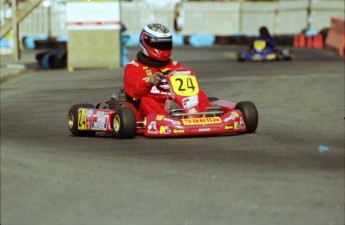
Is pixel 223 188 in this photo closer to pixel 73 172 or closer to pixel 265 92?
pixel 73 172

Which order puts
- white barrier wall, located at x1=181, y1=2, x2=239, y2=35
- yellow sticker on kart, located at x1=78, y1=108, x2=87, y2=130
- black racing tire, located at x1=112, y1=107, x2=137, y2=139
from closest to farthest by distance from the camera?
black racing tire, located at x1=112, y1=107, x2=137, y2=139 → yellow sticker on kart, located at x1=78, y1=108, x2=87, y2=130 → white barrier wall, located at x1=181, y1=2, x2=239, y2=35

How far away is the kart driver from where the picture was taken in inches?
442

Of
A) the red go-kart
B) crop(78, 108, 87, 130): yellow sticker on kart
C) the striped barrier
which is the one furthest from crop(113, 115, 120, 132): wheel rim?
the striped barrier

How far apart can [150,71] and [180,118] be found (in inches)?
24.2

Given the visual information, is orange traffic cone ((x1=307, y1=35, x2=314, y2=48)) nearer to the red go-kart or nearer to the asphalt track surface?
the asphalt track surface

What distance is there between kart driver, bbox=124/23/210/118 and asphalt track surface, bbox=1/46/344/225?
407mm

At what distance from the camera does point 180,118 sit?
11227mm

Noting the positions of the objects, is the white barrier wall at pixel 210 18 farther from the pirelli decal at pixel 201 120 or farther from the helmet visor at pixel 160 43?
the pirelli decal at pixel 201 120

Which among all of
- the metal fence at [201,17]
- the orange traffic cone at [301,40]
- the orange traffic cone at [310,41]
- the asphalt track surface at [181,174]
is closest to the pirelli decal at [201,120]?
the asphalt track surface at [181,174]

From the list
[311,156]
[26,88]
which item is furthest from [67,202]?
[26,88]

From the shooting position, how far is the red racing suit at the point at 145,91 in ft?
36.8

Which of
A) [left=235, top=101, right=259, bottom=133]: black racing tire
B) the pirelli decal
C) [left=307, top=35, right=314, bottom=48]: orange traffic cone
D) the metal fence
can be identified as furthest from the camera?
the metal fence

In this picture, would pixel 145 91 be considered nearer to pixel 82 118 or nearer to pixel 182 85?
pixel 182 85

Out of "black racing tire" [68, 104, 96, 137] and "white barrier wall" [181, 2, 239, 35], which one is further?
"white barrier wall" [181, 2, 239, 35]
